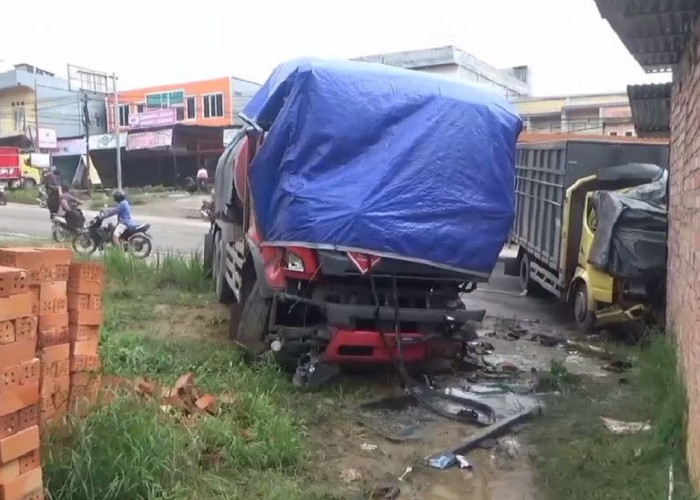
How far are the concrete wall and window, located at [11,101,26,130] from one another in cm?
4958

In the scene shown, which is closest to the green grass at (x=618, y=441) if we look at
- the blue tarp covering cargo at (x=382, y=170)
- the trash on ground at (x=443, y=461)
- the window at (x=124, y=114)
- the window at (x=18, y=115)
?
the trash on ground at (x=443, y=461)

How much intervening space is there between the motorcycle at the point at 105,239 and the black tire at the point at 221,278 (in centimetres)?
396

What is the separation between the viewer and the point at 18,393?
321cm

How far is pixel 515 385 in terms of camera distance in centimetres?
668

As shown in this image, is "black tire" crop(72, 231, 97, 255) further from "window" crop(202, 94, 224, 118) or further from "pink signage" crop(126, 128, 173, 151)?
"window" crop(202, 94, 224, 118)

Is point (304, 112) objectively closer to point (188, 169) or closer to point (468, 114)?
point (468, 114)

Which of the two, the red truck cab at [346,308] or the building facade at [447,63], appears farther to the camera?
the building facade at [447,63]

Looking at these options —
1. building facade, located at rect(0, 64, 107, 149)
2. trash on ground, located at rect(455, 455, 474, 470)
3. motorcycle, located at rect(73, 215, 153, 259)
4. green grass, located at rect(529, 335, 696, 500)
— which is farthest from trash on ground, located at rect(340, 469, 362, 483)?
building facade, located at rect(0, 64, 107, 149)

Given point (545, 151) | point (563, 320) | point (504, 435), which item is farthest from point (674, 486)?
point (545, 151)

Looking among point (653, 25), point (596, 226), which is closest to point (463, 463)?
point (653, 25)

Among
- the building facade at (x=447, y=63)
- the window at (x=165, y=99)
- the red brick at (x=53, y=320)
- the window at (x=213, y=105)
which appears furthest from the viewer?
the window at (x=165, y=99)

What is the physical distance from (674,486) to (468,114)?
3430 mm

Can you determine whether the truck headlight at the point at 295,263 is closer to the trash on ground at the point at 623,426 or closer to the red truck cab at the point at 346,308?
the red truck cab at the point at 346,308

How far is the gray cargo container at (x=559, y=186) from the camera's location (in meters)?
9.87
